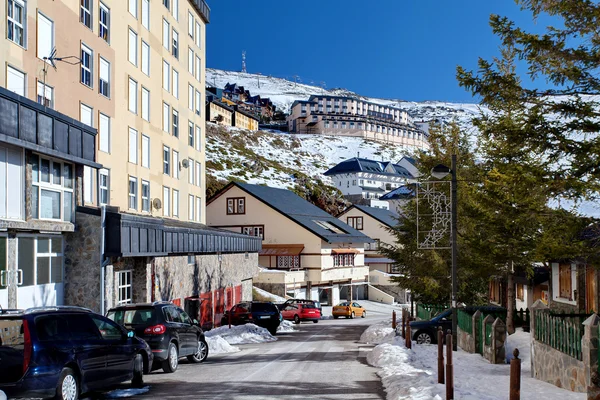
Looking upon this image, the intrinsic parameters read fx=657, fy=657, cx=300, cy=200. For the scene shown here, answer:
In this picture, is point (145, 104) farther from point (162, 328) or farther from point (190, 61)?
point (162, 328)

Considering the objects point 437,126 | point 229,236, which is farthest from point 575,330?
point 229,236

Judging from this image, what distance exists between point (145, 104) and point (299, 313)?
18285mm

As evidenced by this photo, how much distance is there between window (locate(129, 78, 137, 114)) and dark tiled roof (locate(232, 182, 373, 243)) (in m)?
27.9

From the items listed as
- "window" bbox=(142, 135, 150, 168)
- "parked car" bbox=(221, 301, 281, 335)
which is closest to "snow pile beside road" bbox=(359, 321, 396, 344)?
"parked car" bbox=(221, 301, 281, 335)

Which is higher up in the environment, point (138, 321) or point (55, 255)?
point (55, 255)

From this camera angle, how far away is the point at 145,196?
113 ft

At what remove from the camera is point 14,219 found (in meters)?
16.6

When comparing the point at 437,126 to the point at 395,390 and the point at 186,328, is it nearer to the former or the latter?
the point at 186,328

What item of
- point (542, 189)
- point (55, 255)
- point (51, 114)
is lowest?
point (55, 255)

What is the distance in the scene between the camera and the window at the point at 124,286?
74.5 feet

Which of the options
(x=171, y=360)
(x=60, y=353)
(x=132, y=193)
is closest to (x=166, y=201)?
(x=132, y=193)

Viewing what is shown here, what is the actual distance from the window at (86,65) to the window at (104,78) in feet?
2.94

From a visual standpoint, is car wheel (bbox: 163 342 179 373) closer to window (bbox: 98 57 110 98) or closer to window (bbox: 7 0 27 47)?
window (bbox: 7 0 27 47)

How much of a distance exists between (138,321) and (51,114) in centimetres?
630
